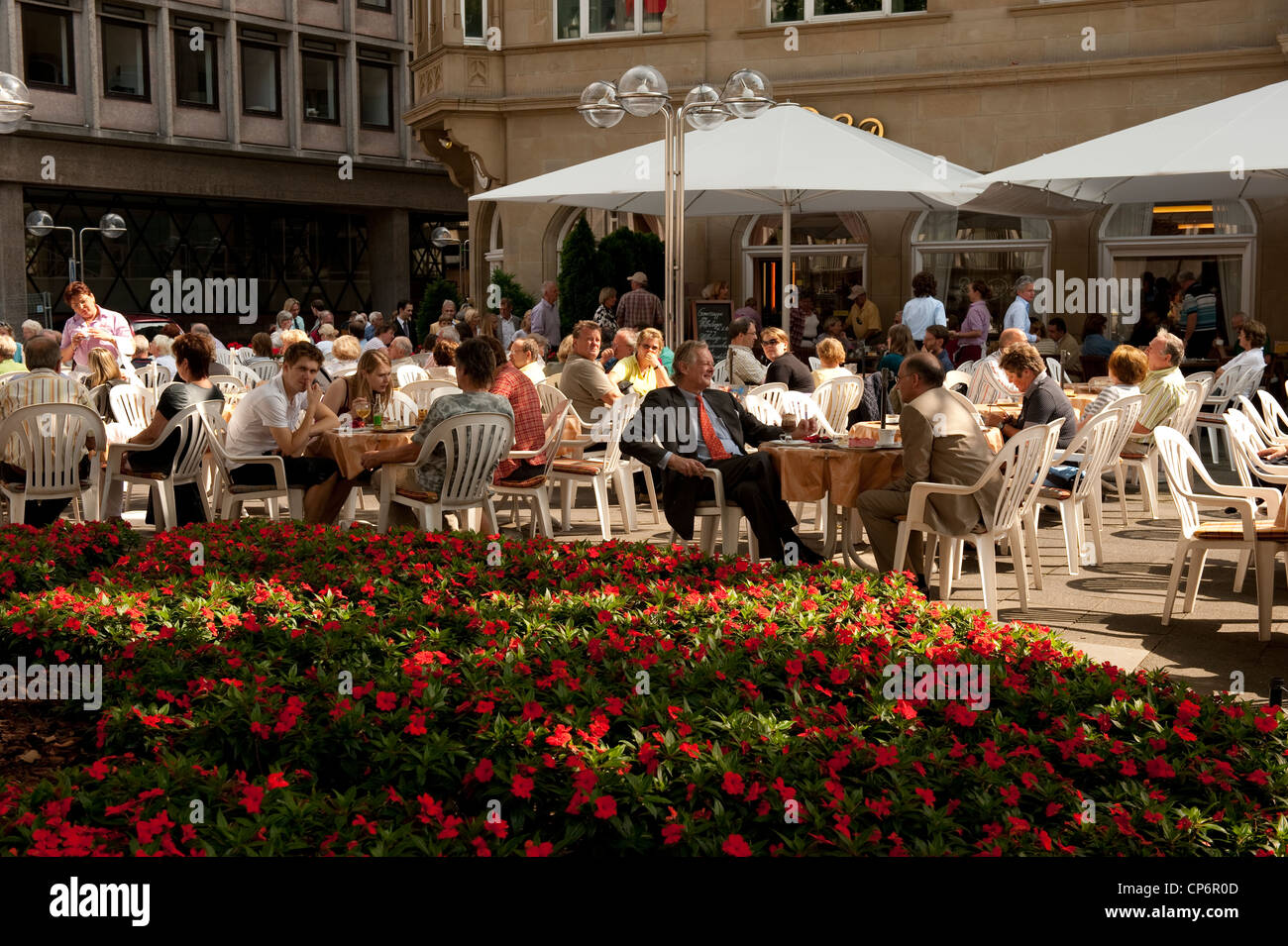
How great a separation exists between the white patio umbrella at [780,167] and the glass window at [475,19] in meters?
8.77

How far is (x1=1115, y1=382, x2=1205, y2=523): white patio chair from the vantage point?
9.90 m

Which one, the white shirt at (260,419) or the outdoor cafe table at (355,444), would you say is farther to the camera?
the white shirt at (260,419)

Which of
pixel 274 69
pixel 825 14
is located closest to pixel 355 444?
pixel 825 14

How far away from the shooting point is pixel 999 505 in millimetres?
7148

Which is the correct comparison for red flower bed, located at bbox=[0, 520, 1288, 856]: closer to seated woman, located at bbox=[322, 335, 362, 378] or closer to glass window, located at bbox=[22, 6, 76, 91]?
seated woman, located at bbox=[322, 335, 362, 378]

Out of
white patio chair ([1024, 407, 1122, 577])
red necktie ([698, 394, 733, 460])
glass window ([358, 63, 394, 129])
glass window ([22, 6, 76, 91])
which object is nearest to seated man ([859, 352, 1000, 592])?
white patio chair ([1024, 407, 1122, 577])

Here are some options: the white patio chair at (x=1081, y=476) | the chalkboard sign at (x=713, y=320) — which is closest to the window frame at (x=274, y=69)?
the chalkboard sign at (x=713, y=320)

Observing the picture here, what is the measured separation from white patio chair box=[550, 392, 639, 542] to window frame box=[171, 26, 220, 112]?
28.7 meters

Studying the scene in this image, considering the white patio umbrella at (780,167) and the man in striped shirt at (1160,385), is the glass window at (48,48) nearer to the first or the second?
the white patio umbrella at (780,167)

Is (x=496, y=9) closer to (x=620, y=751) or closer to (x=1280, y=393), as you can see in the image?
(x=1280, y=393)

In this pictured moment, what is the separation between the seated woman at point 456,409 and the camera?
787cm

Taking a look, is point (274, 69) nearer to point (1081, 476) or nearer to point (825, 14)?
point (825, 14)
